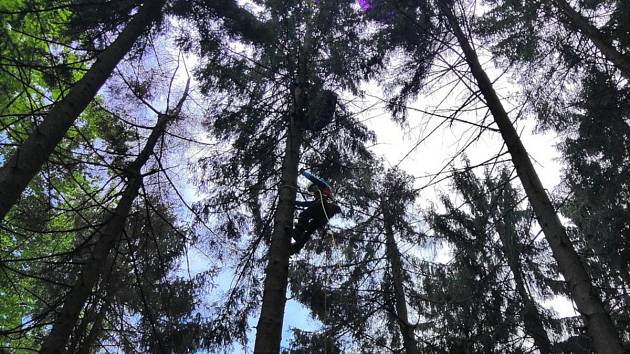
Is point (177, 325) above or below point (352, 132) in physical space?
below

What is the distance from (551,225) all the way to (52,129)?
16.0 feet

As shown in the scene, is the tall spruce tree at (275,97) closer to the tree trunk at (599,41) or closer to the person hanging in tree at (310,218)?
the person hanging in tree at (310,218)

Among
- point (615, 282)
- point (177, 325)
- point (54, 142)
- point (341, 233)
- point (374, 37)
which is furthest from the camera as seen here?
point (615, 282)

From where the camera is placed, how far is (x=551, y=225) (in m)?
4.27

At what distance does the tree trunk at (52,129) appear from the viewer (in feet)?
10.8

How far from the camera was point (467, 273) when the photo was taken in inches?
300

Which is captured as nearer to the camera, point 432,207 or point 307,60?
point 307,60

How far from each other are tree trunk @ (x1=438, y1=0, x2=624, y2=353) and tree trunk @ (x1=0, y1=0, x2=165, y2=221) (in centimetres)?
416

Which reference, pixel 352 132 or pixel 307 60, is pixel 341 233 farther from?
pixel 307 60

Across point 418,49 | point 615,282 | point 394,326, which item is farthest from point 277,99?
point 615,282

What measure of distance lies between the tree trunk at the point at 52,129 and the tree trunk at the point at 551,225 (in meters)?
4.16

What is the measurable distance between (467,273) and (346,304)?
8.48ft

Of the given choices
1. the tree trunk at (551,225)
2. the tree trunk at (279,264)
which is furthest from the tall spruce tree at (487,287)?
the tree trunk at (279,264)

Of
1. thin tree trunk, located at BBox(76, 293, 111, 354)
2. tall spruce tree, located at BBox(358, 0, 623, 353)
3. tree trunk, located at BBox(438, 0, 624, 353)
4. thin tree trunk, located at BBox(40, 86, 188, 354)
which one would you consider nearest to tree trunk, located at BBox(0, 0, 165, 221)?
thin tree trunk, located at BBox(40, 86, 188, 354)
